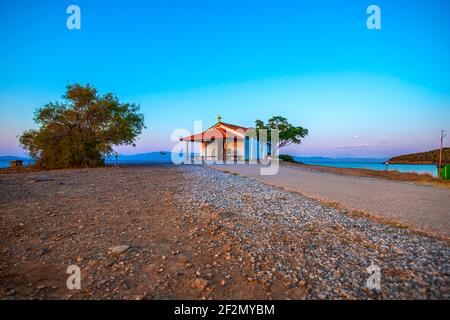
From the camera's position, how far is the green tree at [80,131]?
19.5m

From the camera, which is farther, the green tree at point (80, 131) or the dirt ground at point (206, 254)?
the green tree at point (80, 131)

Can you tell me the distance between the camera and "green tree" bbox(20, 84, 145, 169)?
63.9 ft

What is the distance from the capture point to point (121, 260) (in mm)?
3379

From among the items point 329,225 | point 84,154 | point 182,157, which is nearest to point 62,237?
point 329,225

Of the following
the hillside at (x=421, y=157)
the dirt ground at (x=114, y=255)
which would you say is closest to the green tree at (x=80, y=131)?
the dirt ground at (x=114, y=255)

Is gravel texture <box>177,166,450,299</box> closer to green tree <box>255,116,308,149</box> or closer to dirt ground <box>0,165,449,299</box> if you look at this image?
dirt ground <box>0,165,449,299</box>

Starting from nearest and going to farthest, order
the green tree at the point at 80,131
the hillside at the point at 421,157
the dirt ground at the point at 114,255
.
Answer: the dirt ground at the point at 114,255 < the green tree at the point at 80,131 < the hillside at the point at 421,157

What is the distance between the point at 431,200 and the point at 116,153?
77.8 ft

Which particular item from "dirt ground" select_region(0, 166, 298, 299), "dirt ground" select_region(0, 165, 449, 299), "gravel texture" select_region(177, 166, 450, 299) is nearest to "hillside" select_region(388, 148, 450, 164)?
"gravel texture" select_region(177, 166, 450, 299)

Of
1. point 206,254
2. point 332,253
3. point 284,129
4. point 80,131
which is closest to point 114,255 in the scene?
point 206,254

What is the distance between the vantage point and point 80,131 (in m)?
21.2

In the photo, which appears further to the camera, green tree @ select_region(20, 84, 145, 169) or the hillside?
the hillside

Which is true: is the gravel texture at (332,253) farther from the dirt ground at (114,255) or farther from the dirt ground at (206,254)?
the dirt ground at (114,255)
